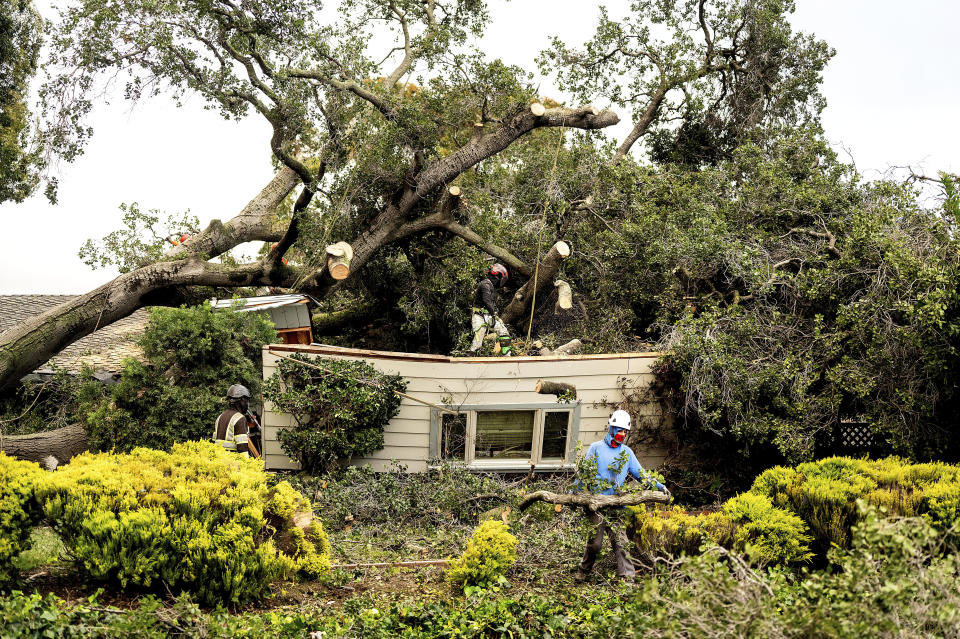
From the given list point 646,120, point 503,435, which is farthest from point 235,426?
point 646,120

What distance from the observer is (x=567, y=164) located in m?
Result: 15.1

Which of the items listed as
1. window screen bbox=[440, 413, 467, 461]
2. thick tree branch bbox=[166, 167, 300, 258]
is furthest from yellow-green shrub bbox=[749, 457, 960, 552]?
thick tree branch bbox=[166, 167, 300, 258]

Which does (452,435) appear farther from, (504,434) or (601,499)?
(601,499)

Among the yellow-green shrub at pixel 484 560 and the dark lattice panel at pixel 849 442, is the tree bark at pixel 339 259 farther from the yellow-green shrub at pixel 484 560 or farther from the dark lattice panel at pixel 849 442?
the dark lattice panel at pixel 849 442

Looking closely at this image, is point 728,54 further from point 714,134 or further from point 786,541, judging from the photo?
point 786,541

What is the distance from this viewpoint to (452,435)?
11.3m

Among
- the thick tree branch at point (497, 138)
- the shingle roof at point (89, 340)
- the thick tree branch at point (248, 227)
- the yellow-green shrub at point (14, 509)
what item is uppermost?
the thick tree branch at point (497, 138)

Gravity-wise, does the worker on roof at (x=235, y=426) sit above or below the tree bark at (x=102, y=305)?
below

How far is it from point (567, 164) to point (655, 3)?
5.69 m

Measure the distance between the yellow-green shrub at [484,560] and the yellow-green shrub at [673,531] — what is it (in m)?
1.42

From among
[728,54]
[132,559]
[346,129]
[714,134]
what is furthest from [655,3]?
[132,559]

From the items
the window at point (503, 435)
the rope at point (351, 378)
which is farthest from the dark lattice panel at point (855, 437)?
the rope at point (351, 378)

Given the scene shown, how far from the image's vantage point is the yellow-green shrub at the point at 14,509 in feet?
19.3

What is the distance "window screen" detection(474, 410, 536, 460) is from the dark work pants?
13.1ft
